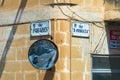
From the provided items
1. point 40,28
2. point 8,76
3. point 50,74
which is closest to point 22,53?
point 8,76

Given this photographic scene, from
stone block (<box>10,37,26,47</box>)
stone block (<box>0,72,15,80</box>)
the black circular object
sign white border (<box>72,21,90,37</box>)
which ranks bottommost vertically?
stone block (<box>0,72,15,80</box>)

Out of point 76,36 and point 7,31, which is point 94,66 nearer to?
point 76,36

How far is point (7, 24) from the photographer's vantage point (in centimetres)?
1127

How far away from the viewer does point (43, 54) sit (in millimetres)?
10258

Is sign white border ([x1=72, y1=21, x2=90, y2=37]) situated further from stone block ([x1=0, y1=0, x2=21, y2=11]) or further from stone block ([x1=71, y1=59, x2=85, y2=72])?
stone block ([x1=0, y1=0, x2=21, y2=11])

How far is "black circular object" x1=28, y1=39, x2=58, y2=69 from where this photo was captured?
33.1 feet

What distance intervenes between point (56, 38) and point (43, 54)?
465 millimetres

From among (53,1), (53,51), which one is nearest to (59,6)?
(53,1)

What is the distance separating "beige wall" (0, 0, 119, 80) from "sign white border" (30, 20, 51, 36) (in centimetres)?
9

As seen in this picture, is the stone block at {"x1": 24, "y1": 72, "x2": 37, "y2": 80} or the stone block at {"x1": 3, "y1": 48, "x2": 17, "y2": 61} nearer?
the stone block at {"x1": 24, "y1": 72, "x2": 37, "y2": 80}

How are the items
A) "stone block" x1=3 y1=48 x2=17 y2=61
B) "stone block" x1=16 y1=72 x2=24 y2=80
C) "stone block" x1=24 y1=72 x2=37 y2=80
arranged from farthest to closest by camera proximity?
"stone block" x1=3 y1=48 x2=17 y2=61, "stone block" x1=16 y1=72 x2=24 y2=80, "stone block" x1=24 y1=72 x2=37 y2=80

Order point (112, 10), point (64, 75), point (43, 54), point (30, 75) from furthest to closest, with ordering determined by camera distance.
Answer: point (112, 10) < point (30, 75) < point (64, 75) < point (43, 54)

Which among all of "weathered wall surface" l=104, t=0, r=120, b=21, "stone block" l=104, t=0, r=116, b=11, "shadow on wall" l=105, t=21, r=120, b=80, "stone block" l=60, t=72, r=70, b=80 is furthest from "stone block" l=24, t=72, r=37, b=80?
"stone block" l=104, t=0, r=116, b=11

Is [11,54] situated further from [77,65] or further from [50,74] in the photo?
[77,65]
